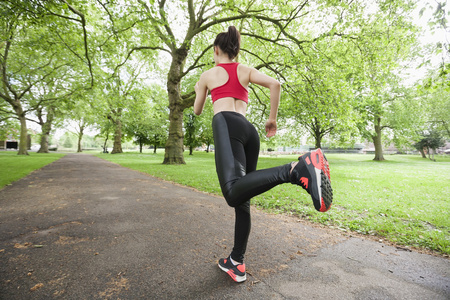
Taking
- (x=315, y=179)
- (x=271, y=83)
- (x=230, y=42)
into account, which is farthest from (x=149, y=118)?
(x=315, y=179)

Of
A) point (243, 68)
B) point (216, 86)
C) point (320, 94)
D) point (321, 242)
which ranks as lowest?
point (321, 242)

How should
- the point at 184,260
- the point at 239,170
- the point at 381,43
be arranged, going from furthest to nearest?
the point at 381,43 < the point at 184,260 < the point at 239,170

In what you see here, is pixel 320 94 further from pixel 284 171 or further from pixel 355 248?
pixel 284 171

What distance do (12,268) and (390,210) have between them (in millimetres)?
6918

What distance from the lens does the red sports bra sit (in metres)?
2.03

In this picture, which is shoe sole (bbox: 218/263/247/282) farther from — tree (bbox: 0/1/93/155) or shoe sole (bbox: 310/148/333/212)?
tree (bbox: 0/1/93/155)

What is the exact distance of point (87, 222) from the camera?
358 cm

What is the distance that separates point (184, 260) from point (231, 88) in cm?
205

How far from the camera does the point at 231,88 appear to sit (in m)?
2.04

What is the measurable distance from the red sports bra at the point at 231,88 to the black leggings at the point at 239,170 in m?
0.21

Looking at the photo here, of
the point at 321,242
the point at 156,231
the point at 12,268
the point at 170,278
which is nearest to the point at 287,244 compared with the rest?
the point at 321,242

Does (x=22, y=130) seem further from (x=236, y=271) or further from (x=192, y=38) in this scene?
(x=236, y=271)

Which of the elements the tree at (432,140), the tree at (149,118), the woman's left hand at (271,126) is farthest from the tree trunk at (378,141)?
the woman's left hand at (271,126)

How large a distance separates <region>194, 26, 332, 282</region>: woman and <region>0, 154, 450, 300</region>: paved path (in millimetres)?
456
